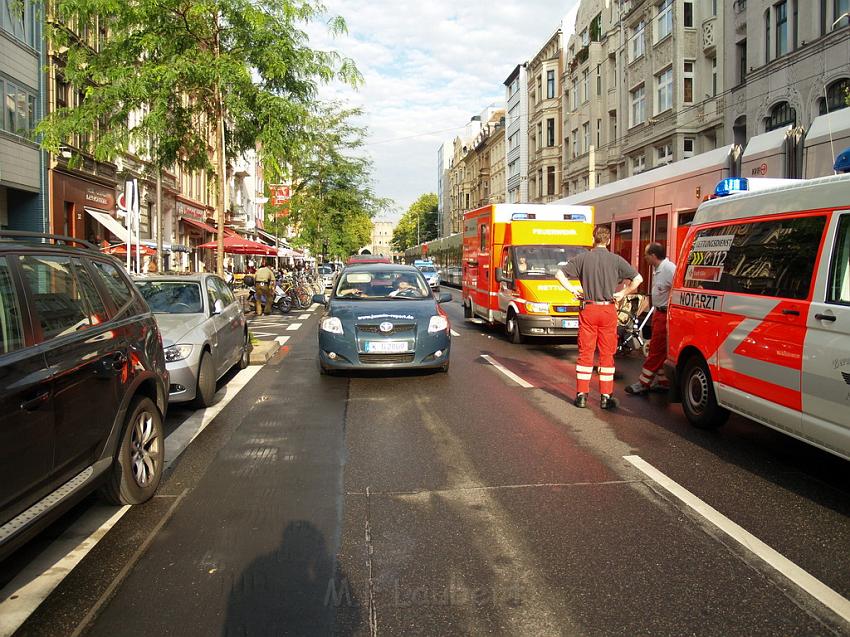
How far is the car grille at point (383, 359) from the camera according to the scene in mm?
8945

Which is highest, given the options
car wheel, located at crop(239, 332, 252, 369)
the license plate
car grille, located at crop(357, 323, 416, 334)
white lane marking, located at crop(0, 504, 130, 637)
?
car grille, located at crop(357, 323, 416, 334)

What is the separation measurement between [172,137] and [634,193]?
385 inches

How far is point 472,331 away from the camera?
16.6 meters

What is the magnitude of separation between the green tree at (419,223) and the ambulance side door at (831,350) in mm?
116462

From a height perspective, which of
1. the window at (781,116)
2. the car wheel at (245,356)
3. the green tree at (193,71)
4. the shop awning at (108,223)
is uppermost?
the window at (781,116)

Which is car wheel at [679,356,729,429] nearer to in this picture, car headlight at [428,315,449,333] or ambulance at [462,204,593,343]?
car headlight at [428,315,449,333]

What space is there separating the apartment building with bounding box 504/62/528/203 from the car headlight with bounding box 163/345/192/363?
1954 inches

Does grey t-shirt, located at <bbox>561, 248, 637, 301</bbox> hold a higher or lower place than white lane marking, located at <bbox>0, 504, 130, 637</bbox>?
higher

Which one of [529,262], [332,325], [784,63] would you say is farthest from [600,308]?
[784,63]

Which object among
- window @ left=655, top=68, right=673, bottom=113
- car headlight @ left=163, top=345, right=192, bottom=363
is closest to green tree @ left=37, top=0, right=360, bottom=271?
car headlight @ left=163, top=345, right=192, bottom=363

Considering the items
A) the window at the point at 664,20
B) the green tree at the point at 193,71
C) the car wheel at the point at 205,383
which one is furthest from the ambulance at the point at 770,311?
the window at the point at 664,20

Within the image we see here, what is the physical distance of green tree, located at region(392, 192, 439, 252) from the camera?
126375 millimetres

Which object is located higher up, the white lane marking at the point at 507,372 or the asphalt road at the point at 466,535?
the white lane marking at the point at 507,372

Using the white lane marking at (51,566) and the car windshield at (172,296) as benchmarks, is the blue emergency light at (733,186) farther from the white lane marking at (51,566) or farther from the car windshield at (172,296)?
the car windshield at (172,296)
